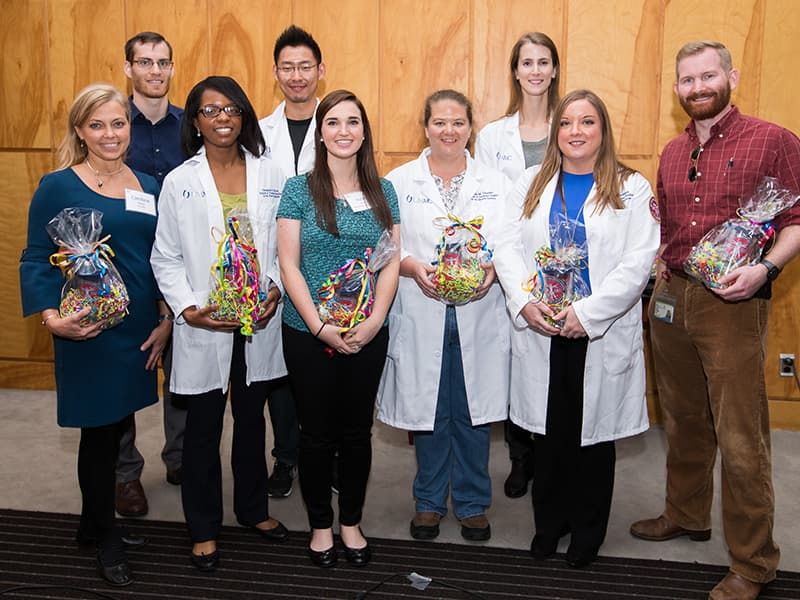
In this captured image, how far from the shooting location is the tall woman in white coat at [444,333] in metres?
3.02

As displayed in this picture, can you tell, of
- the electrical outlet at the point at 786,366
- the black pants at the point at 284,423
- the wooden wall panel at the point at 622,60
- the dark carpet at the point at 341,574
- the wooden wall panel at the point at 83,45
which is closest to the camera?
the dark carpet at the point at 341,574

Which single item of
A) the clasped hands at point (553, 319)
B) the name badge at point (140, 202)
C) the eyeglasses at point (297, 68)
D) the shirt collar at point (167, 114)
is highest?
the eyeglasses at point (297, 68)

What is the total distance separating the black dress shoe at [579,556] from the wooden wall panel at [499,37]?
2.73 meters

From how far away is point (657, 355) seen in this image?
9.92 feet

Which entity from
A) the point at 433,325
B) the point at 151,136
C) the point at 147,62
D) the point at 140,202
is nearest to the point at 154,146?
the point at 151,136

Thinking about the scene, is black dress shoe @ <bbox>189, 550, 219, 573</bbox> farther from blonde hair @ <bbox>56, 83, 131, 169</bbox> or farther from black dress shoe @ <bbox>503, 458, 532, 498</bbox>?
blonde hair @ <bbox>56, 83, 131, 169</bbox>

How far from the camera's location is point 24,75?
515cm

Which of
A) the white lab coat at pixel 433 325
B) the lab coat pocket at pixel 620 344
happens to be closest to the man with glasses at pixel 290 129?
the white lab coat at pixel 433 325

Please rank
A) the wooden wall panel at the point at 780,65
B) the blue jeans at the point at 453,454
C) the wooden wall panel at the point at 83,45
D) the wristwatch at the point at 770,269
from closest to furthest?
the wristwatch at the point at 770,269, the blue jeans at the point at 453,454, the wooden wall panel at the point at 780,65, the wooden wall panel at the point at 83,45

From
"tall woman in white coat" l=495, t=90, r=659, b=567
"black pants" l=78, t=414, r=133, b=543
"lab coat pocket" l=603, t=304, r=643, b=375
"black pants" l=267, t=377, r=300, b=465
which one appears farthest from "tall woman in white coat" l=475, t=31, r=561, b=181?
"black pants" l=78, t=414, r=133, b=543

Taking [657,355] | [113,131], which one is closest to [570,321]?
[657,355]

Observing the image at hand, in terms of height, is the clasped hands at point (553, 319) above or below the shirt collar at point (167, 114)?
below

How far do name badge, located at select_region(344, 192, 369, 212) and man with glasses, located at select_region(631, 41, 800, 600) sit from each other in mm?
1085

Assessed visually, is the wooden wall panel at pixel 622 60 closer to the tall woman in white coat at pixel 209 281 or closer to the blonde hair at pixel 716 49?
the blonde hair at pixel 716 49
